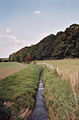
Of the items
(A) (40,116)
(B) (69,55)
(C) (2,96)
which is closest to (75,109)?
(A) (40,116)

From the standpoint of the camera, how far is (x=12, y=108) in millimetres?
7426

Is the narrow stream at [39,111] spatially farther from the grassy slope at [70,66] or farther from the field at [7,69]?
the field at [7,69]

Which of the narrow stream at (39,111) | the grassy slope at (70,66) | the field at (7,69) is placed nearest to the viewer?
the narrow stream at (39,111)

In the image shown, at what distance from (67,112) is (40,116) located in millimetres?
2542

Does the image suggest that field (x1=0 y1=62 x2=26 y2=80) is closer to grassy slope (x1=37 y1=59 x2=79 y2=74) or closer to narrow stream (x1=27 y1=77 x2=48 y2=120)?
grassy slope (x1=37 y1=59 x2=79 y2=74)

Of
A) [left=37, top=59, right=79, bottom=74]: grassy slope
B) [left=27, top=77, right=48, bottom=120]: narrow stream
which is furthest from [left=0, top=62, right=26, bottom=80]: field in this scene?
[left=27, top=77, right=48, bottom=120]: narrow stream

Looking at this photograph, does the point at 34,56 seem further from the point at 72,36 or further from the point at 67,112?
the point at 67,112

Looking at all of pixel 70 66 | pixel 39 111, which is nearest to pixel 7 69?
pixel 70 66

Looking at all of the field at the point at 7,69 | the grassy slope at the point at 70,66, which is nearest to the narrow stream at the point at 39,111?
the grassy slope at the point at 70,66

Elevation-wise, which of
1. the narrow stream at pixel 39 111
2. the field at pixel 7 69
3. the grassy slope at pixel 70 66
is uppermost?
the grassy slope at pixel 70 66

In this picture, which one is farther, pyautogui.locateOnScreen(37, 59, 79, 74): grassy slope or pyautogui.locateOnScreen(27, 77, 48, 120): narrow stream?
pyautogui.locateOnScreen(37, 59, 79, 74): grassy slope

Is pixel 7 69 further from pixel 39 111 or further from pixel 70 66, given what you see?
pixel 39 111

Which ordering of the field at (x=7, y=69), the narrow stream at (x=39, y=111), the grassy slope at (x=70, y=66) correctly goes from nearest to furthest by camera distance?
the narrow stream at (x=39, y=111)
the grassy slope at (x=70, y=66)
the field at (x=7, y=69)

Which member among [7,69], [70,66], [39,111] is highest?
[70,66]
